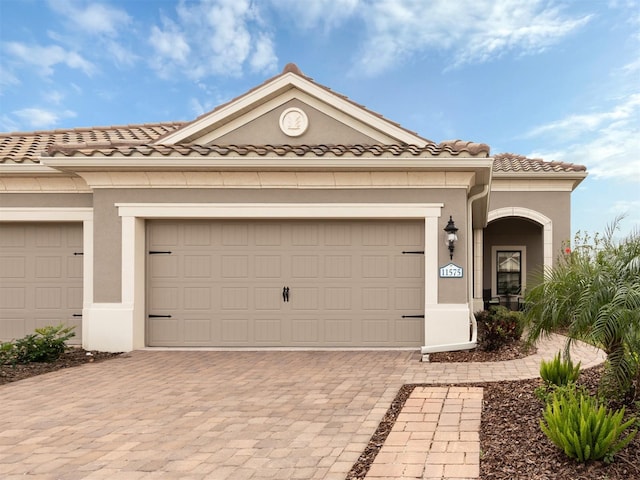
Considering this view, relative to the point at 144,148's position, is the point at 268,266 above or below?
below

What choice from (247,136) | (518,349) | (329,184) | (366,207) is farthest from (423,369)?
(247,136)

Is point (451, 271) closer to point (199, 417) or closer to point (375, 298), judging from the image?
point (375, 298)

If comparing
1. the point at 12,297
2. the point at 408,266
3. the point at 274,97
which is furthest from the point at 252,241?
the point at 12,297

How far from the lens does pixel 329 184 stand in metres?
8.83

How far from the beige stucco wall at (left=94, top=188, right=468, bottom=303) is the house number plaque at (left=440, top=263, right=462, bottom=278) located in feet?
0.43

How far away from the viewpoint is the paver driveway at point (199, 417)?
3.89 metres

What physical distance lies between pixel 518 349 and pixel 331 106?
5.80m

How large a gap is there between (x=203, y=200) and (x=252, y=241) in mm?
1174

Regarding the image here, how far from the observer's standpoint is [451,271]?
8625 millimetres

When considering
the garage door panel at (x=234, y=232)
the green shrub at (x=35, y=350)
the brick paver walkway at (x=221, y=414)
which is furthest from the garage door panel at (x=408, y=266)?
the green shrub at (x=35, y=350)

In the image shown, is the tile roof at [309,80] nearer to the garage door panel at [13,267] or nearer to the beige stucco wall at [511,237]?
the garage door panel at [13,267]

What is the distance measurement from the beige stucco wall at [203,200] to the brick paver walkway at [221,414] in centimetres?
172

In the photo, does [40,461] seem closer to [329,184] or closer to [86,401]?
[86,401]

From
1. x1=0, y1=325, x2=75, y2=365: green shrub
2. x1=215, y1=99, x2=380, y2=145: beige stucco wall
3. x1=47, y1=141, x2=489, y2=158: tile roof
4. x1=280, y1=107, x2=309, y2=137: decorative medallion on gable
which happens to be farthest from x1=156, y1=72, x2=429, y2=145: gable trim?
x1=0, y1=325, x2=75, y2=365: green shrub
